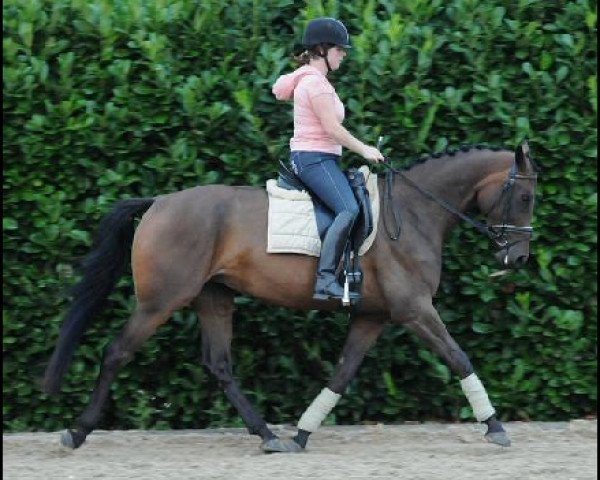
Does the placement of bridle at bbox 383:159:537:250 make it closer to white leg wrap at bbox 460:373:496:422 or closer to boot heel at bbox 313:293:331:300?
boot heel at bbox 313:293:331:300

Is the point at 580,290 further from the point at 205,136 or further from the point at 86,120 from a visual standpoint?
the point at 86,120

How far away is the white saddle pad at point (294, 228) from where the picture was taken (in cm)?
825

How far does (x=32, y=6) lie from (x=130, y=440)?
3022mm

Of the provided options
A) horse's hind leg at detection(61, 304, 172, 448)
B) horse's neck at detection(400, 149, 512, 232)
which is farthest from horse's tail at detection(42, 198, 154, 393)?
horse's neck at detection(400, 149, 512, 232)

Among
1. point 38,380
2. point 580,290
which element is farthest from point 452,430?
point 38,380

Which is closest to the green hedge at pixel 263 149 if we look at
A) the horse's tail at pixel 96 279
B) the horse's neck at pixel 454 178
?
the horse's tail at pixel 96 279

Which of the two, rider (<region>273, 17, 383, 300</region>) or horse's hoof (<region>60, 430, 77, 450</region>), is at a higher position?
rider (<region>273, 17, 383, 300</region>)

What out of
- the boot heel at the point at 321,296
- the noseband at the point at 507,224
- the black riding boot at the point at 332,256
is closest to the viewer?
the black riding boot at the point at 332,256

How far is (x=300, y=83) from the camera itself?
8211mm

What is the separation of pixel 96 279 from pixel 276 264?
1195 mm

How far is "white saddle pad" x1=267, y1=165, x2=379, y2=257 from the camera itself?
8.25 metres

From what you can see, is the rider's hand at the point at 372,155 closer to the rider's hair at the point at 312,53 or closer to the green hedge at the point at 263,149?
the rider's hair at the point at 312,53

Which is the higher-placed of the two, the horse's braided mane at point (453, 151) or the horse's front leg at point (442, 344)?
the horse's braided mane at point (453, 151)

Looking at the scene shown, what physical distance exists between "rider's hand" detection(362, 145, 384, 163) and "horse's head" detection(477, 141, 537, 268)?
2.75 ft
